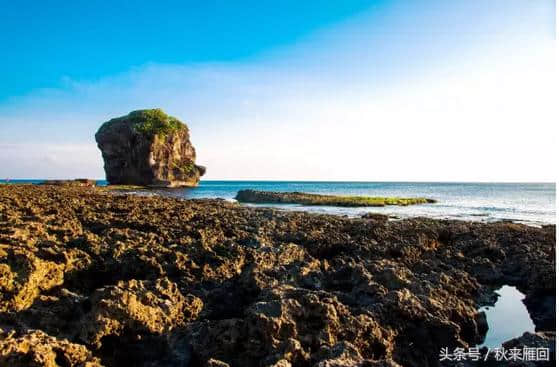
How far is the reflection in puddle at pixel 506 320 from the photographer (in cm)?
769

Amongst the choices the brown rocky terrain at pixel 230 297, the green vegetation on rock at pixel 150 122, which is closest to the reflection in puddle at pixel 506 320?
the brown rocky terrain at pixel 230 297

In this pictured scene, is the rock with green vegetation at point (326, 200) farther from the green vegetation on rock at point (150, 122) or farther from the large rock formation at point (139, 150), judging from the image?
the green vegetation on rock at point (150, 122)

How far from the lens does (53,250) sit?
7.87 meters

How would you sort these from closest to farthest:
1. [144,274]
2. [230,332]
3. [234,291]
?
[230,332]
[234,291]
[144,274]

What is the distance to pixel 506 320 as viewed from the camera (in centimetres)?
856

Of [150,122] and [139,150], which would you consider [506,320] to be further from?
[150,122]

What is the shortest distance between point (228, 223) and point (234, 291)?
23.0 ft

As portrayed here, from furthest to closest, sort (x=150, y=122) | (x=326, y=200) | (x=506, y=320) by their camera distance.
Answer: (x=150, y=122)
(x=326, y=200)
(x=506, y=320)

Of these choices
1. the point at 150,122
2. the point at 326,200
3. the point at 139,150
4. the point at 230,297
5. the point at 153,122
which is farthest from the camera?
the point at 153,122

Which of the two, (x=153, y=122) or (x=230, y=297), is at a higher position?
(x=153, y=122)

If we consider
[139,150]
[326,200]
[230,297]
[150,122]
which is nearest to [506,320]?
[230,297]

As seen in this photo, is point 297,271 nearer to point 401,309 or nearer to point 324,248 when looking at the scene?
point 401,309

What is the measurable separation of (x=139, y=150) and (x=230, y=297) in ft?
310

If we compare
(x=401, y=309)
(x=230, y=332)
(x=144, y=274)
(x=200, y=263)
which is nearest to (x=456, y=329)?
(x=401, y=309)
